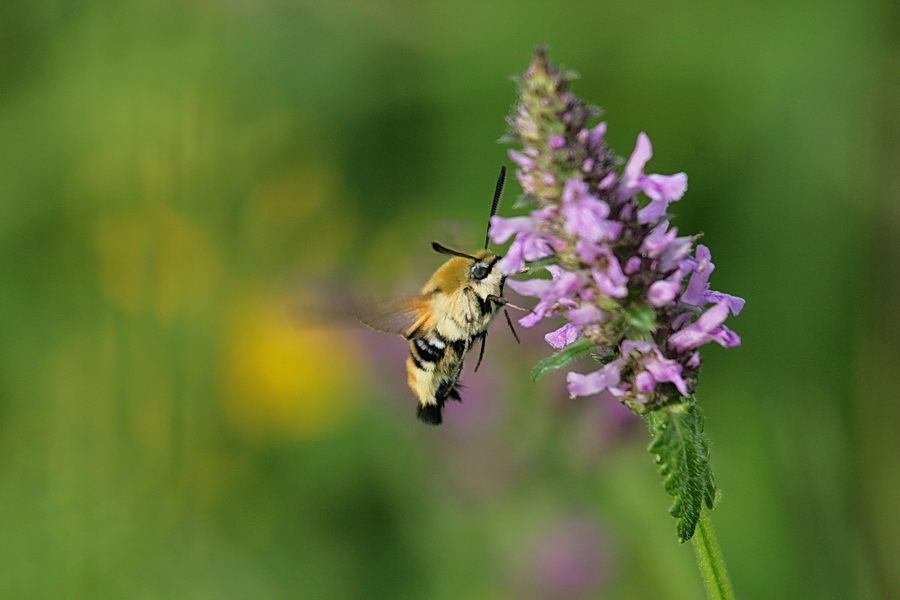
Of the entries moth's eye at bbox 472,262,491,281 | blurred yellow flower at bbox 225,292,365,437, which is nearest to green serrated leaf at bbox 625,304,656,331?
moth's eye at bbox 472,262,491,281

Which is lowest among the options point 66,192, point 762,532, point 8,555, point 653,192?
point 762,532

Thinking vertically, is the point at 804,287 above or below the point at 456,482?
above

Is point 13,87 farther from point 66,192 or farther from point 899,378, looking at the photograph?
point 899,378

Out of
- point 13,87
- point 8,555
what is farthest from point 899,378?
point 13,87

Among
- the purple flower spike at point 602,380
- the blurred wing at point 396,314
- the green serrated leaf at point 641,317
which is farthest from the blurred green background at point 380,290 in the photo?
the green serrated leaf at point 641,317

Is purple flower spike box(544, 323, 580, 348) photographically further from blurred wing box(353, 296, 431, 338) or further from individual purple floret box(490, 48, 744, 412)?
blurred wing box(353, 296, 431, 338)

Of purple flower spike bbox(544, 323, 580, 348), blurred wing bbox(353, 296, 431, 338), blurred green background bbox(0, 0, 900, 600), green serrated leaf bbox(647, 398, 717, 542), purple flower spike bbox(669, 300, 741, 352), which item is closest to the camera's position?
green serrated leaf bbox(647, 398, 717, 542)

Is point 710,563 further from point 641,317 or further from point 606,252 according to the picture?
point 606,252
